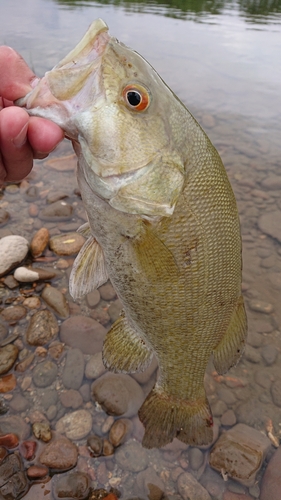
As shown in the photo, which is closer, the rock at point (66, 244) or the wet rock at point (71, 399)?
the wet rock at point (71, 399)

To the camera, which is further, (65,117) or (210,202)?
(210,202)

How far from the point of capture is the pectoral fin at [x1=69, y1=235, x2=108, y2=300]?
226 cm

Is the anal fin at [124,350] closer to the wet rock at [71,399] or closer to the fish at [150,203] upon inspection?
the fish at [150,203]

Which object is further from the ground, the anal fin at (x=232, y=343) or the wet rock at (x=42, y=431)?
the anal fin at (x=232, y=343)

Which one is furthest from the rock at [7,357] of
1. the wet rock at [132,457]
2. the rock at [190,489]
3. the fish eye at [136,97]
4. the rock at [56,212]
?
the fish eye at [136,97]

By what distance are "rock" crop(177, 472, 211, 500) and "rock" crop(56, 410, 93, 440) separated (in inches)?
33.4

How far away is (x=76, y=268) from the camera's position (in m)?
2.27

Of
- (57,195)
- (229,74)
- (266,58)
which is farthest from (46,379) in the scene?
(266,58)

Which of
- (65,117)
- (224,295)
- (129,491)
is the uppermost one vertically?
(65,117)

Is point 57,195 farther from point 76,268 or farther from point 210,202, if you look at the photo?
point 210,202

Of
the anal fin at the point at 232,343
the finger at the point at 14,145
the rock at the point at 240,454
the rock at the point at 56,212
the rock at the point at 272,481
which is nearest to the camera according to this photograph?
the finger at the point at 14,145

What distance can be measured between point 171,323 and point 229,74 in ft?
34.4

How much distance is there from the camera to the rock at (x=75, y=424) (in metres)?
3.10

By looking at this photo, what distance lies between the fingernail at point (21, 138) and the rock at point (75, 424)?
238 centimetres
